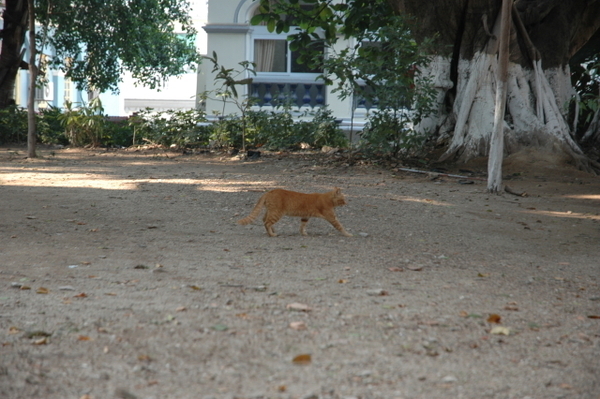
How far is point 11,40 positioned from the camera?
1841cm

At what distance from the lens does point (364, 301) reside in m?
4.41

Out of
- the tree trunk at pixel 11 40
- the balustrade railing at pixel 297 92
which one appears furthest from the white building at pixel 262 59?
the tree trunk at pixel 11 40

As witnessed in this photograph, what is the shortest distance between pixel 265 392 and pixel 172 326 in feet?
3.40

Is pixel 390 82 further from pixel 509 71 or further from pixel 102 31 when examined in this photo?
pixel 102 31

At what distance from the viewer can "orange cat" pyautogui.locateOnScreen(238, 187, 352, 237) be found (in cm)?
662

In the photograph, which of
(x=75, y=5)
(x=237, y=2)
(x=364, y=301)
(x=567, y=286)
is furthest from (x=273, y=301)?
(x=237, y=2)

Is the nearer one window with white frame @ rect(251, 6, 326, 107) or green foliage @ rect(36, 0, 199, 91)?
green foliage @ rect(36, 0, 199, 91)

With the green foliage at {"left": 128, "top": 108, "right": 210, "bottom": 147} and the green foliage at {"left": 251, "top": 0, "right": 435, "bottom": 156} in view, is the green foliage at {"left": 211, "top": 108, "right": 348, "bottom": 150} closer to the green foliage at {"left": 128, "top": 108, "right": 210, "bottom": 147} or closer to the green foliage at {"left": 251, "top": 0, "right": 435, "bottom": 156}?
the green foliage at {"left": 128, "top": 108, "right": 210, "bottom": 147}

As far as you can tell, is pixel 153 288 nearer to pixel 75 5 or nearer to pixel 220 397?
pixel 220 397

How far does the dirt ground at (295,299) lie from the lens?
123 inches

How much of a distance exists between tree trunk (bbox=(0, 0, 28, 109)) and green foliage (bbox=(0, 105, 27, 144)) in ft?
3.17

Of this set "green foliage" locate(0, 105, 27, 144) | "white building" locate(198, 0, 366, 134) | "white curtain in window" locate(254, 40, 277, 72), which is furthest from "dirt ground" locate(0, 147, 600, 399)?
"white curtain in window" locate(254, 40, 277, 72)

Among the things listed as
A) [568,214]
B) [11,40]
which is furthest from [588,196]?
[11,40]

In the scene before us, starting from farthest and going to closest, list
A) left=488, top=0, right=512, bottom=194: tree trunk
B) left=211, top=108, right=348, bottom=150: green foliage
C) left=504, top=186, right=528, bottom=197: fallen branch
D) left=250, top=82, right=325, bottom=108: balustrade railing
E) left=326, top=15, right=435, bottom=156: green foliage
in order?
left=250, top=82, right=325, bottom=108: balustrade railing, left=211, top=108, right=348, bottom=150: green foliage, left=326, top=15, right=435, bottom=156: green foliage, left=504, top=186, right=528, bottom=197: fallen branch, left=488, top=0, right=512, bottom=194: tree trunk
